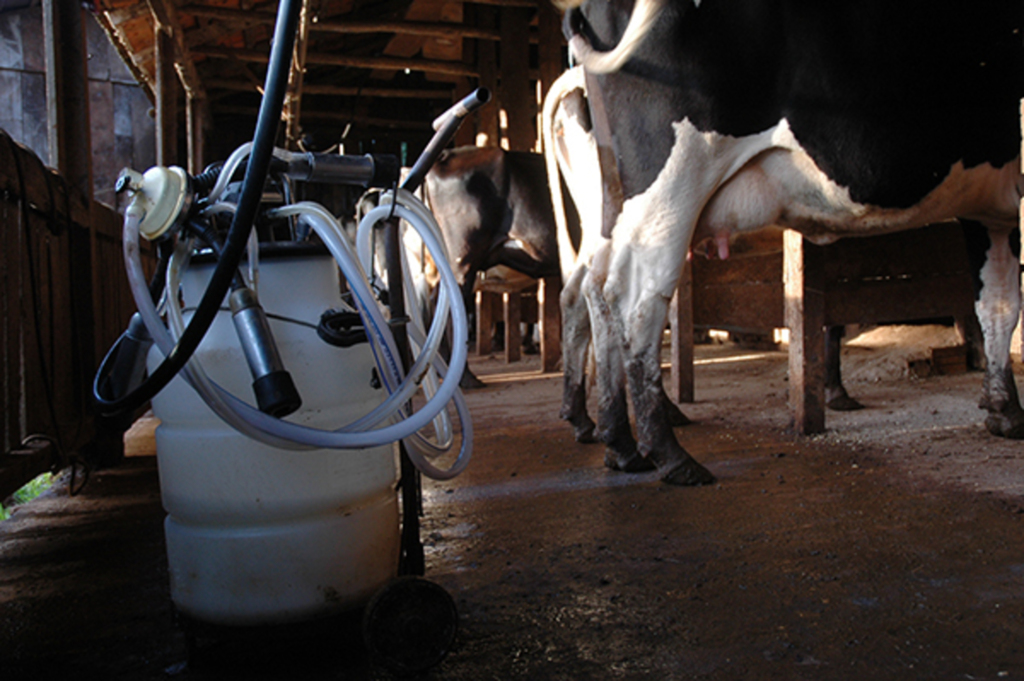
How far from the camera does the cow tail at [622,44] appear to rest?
2584mm

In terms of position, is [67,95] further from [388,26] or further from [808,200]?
[388,26]

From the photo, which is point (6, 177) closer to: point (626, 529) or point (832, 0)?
point (626, 529)

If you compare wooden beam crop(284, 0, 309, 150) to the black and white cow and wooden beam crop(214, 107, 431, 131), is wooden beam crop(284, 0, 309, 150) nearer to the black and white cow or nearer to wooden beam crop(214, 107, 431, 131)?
wooden beam crop(214, 107, 431, 131)

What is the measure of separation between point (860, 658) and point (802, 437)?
2.05 metres

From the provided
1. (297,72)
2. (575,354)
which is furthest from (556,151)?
(297,72)

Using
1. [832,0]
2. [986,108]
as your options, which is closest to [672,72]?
[832,0]

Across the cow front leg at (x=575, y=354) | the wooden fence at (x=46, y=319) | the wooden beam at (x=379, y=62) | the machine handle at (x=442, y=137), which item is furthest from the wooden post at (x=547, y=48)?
the machine handle at (x=442, y=137)

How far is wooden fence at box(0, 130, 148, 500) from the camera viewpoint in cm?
202

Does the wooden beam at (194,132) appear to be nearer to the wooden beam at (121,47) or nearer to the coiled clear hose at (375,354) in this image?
the wooden beam at (121,47)

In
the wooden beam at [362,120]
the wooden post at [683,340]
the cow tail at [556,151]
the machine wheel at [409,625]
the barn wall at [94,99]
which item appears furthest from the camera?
the barn wall at [94,99]

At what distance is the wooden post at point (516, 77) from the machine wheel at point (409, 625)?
678 centimetres

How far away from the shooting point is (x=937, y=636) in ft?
4.18

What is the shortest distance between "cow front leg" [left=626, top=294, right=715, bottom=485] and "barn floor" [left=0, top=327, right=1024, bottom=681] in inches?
3.7

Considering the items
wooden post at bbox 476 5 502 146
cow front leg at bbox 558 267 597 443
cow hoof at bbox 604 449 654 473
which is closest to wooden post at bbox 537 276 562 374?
wooden post at bbox 476 5 502 146
